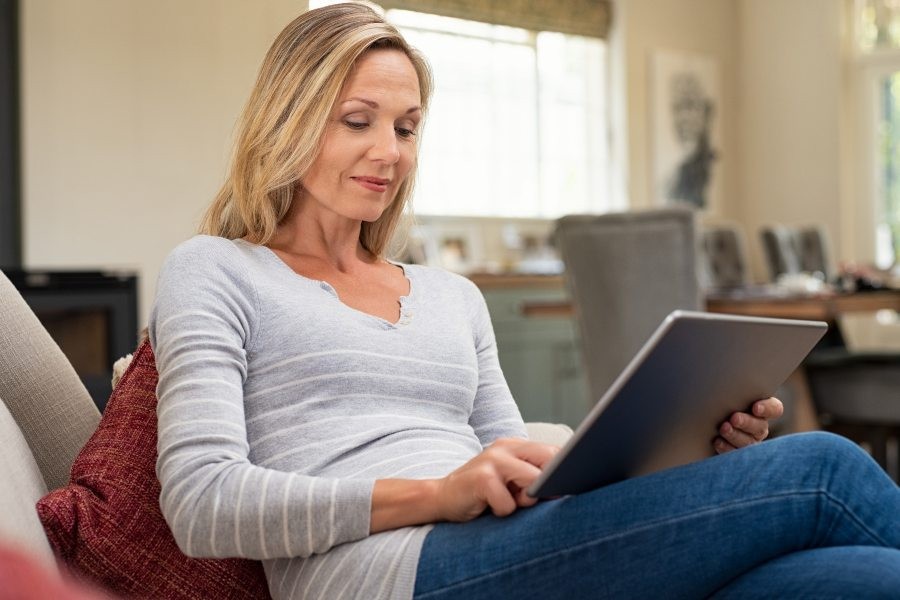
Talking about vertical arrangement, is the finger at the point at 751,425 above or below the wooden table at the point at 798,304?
below

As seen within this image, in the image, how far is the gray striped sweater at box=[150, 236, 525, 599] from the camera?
3.58ft

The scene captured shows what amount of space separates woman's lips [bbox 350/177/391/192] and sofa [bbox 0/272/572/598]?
1.12 ft

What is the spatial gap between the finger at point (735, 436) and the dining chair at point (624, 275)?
5.97ft

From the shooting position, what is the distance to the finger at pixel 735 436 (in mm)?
1270

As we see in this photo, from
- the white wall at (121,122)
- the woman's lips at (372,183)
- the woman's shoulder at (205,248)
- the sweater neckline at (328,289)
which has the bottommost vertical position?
the sweater neckline at (328,289)

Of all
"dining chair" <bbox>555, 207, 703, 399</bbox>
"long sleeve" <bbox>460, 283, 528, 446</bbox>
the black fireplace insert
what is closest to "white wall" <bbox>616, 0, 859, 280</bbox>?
the black fireplace insert

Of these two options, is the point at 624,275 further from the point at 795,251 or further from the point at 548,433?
the point at 795,251

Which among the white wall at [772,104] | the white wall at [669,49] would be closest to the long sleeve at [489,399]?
the white wall at [669,49]

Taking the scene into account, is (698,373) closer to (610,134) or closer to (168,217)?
(168,217)

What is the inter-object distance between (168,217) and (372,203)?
11.5 feet

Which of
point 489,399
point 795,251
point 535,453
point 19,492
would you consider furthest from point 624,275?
point 795,251

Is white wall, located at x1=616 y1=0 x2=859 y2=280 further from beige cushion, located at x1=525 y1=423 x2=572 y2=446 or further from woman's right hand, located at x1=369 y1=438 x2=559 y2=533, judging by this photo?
woman's right hand, located at x1=369 y1=438 x2=559 y2=533

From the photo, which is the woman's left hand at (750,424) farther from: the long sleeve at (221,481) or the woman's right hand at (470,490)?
the long sleeve at (221,481)

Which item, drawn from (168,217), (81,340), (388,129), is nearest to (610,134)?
(168,217)
